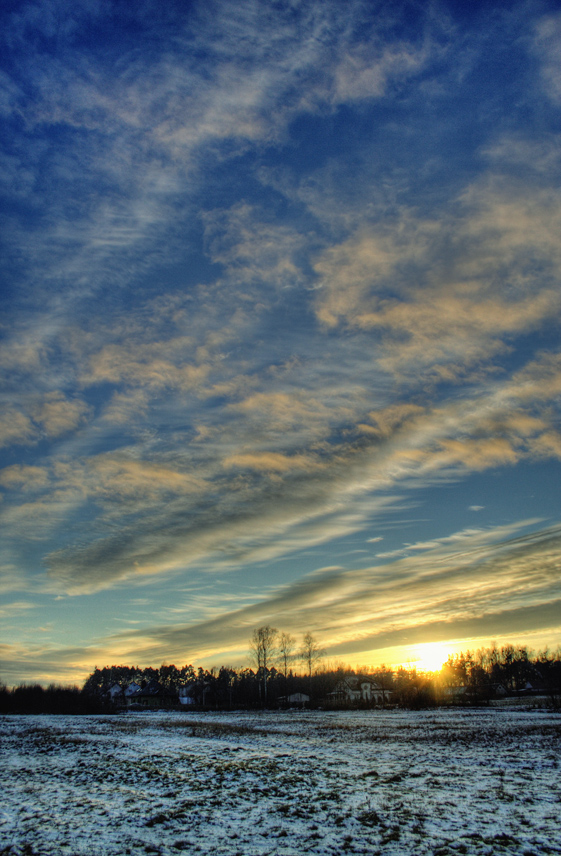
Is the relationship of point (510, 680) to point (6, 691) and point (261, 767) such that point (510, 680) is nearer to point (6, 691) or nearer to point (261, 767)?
point (6, 691)

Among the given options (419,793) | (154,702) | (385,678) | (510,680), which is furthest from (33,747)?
(510,680)

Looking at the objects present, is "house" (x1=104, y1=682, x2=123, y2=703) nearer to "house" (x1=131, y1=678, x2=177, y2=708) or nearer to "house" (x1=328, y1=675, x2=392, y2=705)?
"house" (x1=131, y1=678, x2=177, y2=708)

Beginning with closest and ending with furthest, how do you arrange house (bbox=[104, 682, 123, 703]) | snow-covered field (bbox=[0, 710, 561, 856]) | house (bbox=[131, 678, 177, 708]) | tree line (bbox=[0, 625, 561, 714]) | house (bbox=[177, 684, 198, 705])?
snow-covered field (bbox=[0, 710, 561, 856]), tree line (bbox=[0, 625, 561, 714]), house (bbox=[131, 678, 177, 708]), house (bbox=[177, 684, 198, 705]), house (bbox=[104, 682, 123, 703])

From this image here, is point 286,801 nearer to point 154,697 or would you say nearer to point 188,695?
point 154,697

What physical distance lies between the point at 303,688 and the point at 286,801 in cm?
13769

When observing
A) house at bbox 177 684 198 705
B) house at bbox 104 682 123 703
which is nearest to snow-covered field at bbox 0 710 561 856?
house at bbox 177 684 198 705

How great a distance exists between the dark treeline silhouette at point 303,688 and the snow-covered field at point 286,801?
65.6 m

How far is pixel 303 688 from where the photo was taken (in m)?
134

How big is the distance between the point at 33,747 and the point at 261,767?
1605 centimetres

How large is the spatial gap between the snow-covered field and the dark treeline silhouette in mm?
65586

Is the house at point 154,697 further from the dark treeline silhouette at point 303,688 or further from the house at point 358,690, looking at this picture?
the house at point 358,690

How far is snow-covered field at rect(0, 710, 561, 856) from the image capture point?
919 centimetres

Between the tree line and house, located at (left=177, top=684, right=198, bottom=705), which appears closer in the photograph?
the tree line

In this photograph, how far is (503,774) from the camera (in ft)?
50.3
